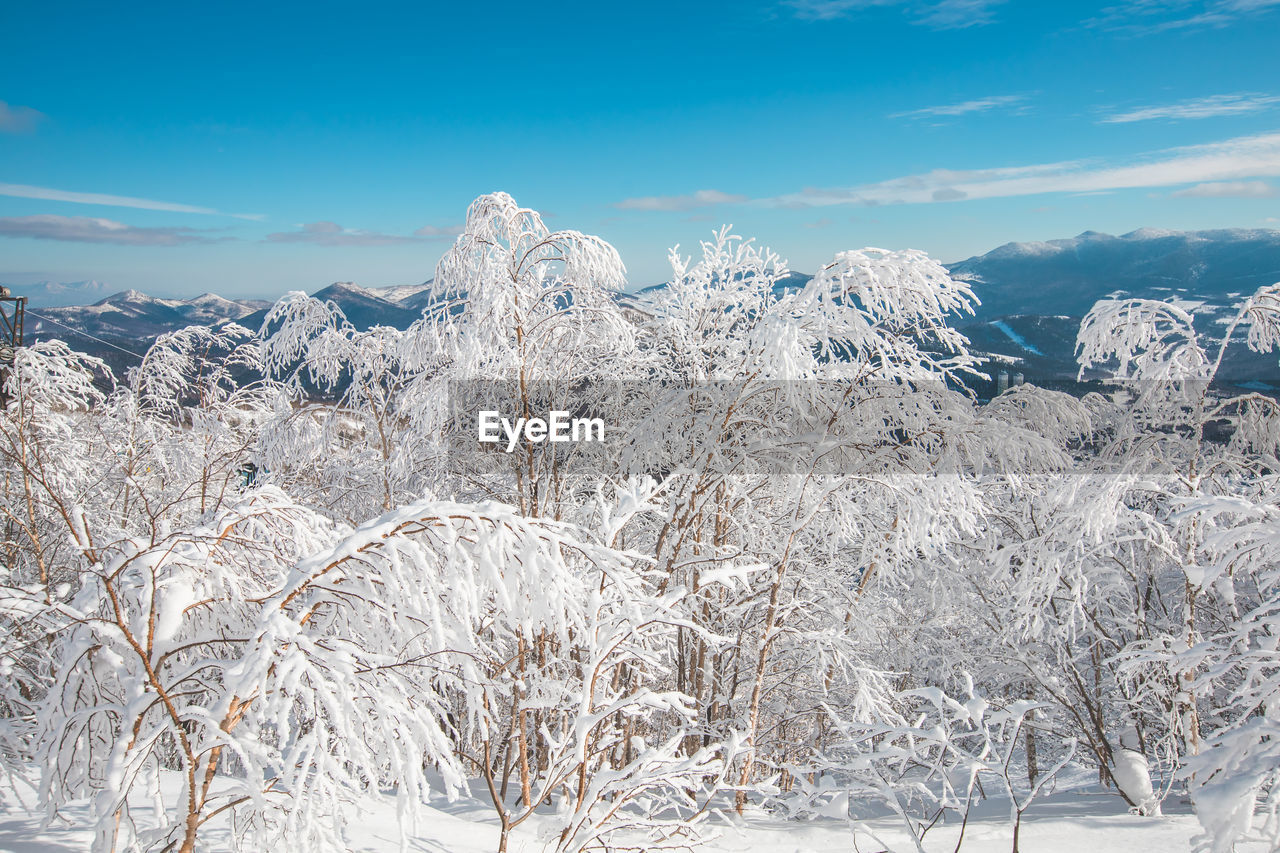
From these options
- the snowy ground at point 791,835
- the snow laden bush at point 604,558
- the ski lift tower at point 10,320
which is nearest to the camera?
the snow laden bush at point 604,558

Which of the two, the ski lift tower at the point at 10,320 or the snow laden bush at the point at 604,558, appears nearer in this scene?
the snow laden bush at the point at 604,558

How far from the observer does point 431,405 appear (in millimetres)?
5812

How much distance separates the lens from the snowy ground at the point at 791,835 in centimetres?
369

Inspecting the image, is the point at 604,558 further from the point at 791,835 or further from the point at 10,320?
the point at 10,320

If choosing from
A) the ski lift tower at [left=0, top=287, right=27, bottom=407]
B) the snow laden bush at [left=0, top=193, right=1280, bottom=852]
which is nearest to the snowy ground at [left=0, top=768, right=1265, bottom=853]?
the snow laden bush at [left=0, top=193, right=1280, bottom=852]

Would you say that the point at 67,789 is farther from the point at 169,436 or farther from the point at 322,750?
the point at 169,436

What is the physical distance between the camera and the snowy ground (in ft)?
12.1

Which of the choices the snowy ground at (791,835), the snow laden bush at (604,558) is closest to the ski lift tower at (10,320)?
the snow laden bush at (604,558)

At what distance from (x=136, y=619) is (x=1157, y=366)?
7.50m

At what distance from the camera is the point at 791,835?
5.43m

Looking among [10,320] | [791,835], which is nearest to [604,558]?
[791,835]

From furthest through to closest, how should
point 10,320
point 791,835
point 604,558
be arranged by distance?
point 10,320, point 791,835, point 604,558

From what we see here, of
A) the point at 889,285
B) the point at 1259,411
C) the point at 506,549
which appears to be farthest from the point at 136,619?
the point at 1259,411

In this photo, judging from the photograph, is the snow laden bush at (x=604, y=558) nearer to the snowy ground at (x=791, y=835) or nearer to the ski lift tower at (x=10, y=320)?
the snowy ground at (x=791, y=835)
